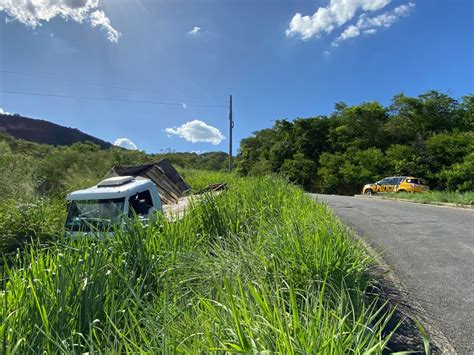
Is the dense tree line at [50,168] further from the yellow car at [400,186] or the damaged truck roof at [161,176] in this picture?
the yellow car at [400,186]

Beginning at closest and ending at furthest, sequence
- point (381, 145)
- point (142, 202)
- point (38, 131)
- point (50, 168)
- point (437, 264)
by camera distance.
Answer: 1. point (437, 264)
2. point (142, 202)
3. point (50, 168)
4. point (381, 145)
5. point (38, 131)

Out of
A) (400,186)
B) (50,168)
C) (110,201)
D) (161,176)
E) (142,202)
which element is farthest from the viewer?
(400,186)

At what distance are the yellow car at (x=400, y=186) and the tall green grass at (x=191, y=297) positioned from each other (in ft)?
70.3

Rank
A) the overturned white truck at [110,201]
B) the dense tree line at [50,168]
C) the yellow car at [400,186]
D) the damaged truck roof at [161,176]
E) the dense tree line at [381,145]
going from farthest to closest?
the dense tree line at [381,145]
the yellow car at [400,186]
the damaged truck roof at [161,176]
the dense tree line at [50,168]
the overturned white truck at [110,201]

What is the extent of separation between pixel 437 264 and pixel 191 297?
3917 millimetres

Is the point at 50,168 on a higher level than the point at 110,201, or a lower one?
higher

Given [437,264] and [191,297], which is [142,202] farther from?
[437,264]

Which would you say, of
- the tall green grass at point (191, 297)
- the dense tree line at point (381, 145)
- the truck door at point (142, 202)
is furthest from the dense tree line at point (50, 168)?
the dense tree line at point (381, 145)

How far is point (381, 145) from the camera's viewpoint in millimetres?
36750

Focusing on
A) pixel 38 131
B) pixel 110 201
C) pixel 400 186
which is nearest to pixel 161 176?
pixel 110 201

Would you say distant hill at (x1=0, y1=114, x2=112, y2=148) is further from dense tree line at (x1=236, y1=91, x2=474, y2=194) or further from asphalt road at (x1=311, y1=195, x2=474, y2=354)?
asphalt road at (x1=311, y1=195, x2=474, y2=354)

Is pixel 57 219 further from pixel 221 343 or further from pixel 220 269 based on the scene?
pixel 221 343

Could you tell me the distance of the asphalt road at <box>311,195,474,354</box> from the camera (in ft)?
9.46

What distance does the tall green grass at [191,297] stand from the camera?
1746 mm
